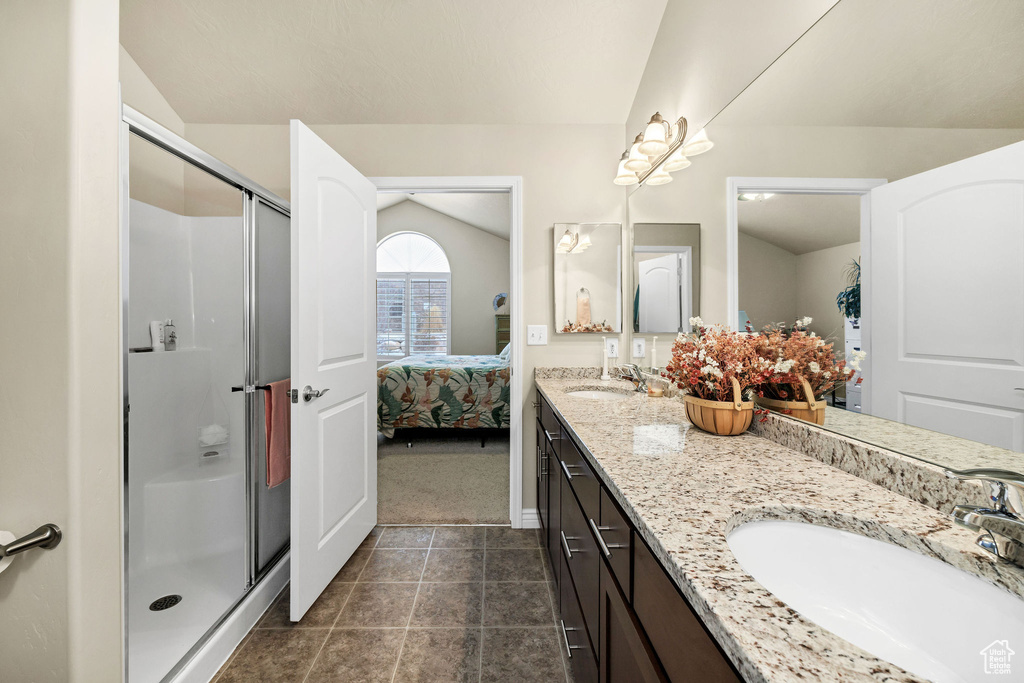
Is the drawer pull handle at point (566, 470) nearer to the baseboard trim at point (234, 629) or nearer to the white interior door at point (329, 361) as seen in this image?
the white interior door at point (329, 361)

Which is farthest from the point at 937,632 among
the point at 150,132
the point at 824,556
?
the point at 150,132

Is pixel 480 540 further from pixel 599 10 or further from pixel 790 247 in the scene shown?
pixel 599 10

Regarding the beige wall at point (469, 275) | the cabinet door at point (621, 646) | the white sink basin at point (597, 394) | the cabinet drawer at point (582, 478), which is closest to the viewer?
the cabinet door at point (621, 646)

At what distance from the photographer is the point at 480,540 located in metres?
2.18

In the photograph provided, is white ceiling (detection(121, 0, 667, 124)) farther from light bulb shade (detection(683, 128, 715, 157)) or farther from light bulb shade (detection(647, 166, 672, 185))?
light bulb shade (detection(683, 128, 715, 157))

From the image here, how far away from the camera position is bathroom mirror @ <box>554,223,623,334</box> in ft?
7.49

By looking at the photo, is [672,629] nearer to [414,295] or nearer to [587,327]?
[587,327]

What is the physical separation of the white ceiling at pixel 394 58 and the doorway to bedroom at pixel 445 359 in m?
0.48

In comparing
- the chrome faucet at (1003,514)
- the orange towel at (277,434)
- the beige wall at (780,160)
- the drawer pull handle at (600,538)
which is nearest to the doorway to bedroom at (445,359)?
the orange towel at (277,434)

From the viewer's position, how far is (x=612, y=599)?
2.72 ft

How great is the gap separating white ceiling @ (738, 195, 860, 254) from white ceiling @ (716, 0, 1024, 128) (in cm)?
16

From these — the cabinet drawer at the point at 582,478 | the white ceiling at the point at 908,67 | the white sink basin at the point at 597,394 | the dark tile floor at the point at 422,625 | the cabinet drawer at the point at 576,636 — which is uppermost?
the white ceiling at the point at 908,67

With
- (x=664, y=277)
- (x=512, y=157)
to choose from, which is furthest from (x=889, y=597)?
(x=512, y=157)

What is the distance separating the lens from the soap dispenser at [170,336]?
2.04 metres
